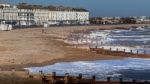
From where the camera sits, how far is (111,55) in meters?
44.3

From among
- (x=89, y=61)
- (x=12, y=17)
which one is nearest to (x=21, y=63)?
(x=89, y=61)

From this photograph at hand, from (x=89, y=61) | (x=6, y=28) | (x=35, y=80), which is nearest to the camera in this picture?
(x=35, y=80)

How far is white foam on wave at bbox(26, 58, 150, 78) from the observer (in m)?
31.8

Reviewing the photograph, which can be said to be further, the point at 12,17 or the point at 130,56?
the point at 12,17

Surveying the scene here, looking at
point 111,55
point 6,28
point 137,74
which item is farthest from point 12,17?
point 137,74

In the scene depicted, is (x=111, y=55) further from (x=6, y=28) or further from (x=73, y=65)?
(x=6, y=28)

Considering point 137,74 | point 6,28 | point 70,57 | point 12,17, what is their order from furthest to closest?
point 12,17, point 6,28, point 70,57, point 137,74

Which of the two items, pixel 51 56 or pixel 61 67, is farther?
pixel 51 56

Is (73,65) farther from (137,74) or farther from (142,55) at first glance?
(142,55)

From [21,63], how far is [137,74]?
912 cm

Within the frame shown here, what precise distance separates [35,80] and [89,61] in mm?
16270

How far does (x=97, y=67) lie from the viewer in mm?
35000

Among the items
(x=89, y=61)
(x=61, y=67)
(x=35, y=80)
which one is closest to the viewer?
(x=35, y=80)

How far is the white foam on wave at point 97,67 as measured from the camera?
31.8 metres
